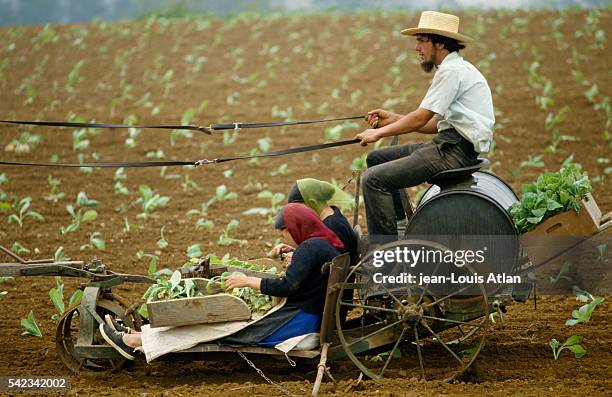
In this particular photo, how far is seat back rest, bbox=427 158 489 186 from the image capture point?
548 centimetres

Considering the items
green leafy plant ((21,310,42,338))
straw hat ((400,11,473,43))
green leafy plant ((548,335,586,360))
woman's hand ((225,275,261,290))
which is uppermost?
straw hat ((400,11,473,43))

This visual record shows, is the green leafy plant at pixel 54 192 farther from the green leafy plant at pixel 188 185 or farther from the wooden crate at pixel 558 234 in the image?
the wooden crate at pixel 558 234

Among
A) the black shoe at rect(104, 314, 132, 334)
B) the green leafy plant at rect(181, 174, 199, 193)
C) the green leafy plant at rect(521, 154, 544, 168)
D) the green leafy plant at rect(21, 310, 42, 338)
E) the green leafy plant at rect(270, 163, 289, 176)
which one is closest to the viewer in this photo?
the black shoe at rect(104, 314, 132, 334)

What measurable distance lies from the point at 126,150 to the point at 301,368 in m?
7.46

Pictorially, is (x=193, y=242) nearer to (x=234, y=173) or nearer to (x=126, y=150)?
(x=234, y=173)

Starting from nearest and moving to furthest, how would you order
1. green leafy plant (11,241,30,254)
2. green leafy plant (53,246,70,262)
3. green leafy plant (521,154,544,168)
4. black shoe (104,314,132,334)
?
black shoe (104,314,132,334), green leafy plant (53,246,70,262), green leafy plant (11,241,30,254), green leafy plant (521,154,544,168)

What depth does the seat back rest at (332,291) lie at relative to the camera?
536 centimetres

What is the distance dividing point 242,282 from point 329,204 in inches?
32.4

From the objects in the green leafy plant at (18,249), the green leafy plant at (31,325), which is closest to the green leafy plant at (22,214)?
the green leafy plant at (18,249)

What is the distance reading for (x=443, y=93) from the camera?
550 centimetres

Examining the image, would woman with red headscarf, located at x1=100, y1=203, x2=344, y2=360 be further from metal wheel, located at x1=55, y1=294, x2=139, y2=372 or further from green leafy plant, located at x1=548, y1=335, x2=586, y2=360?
green leafy plant, located at x1=548, y1=335, x2=586, y2=360

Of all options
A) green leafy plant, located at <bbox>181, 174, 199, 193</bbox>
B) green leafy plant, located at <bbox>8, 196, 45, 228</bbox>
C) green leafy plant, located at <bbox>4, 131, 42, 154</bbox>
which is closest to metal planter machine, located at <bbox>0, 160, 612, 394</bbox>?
green leafy plant, located at <bbox>8, 196, 45, 228</bbox>

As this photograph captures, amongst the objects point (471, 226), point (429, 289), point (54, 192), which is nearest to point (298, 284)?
point (429, 289)

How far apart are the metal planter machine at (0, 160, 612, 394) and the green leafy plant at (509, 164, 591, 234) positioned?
0.20 feet
